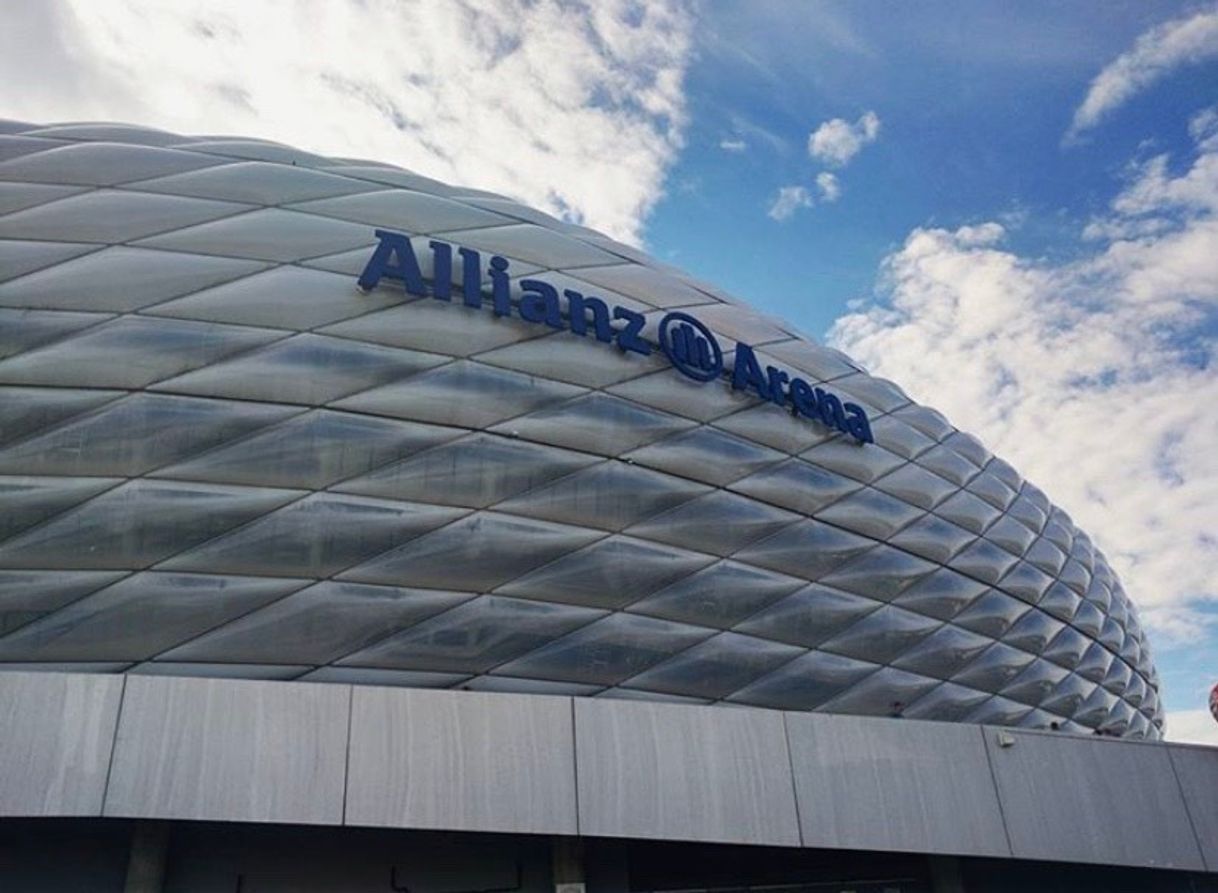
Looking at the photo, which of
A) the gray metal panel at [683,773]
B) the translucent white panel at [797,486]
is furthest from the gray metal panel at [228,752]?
the translucent white panel at [797,486]

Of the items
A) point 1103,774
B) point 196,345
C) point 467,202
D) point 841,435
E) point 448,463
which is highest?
point 467,202

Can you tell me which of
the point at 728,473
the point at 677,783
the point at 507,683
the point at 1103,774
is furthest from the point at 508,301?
the point at 1103,774

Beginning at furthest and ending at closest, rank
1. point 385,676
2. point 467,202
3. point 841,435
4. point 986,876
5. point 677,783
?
point 841,435
point 467,202
point 986,876
point 385,676
point 677,783

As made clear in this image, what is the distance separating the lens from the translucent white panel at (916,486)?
17.5 m

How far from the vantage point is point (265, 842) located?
11.0m

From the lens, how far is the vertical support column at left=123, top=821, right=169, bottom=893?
399 inches

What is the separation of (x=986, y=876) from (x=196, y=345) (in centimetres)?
1263

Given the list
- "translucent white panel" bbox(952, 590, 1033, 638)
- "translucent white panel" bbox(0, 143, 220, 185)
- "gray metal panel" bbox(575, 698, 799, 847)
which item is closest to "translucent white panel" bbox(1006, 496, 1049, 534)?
"translucent white panel" bbox(952, 590, 1033, 638)

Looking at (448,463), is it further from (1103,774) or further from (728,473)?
(1103,774)

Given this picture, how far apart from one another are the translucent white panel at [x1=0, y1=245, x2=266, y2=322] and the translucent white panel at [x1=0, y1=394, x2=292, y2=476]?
60.5 inches

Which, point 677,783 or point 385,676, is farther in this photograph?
point 385,676

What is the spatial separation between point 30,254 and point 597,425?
7.51 m

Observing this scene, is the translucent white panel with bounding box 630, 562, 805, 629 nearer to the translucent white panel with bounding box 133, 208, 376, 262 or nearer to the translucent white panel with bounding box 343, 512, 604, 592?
the translucent white panel with bounding box 343, 512, 604, 592

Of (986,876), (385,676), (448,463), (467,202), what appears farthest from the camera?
(467,202)
